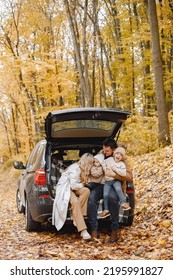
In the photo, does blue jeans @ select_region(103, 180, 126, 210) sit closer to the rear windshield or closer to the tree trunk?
the rear windshield

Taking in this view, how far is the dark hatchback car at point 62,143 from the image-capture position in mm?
6664

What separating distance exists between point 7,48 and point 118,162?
18.2m

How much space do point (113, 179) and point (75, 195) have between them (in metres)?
0.67

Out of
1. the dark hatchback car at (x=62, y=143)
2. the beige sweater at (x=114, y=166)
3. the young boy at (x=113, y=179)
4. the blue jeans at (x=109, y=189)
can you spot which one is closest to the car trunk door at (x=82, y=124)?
the dark hatchback car at (x=62, y=143)

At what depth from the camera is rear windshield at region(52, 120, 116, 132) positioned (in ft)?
22.8

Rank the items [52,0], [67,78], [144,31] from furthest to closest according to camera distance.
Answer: [52,0]
[67,78]
[144,31]

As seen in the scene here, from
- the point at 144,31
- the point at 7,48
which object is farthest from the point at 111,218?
the point at 7,48

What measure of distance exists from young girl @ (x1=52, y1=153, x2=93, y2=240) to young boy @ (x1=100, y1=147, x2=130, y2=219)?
0.28m

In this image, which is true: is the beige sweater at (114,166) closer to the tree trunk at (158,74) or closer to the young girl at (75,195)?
the young girl at (75,195)

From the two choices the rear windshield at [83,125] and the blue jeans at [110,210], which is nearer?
the blue jeans at [110,210]

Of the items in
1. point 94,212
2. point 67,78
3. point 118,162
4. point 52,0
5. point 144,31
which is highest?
point 52,0

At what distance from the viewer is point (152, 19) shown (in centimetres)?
1208

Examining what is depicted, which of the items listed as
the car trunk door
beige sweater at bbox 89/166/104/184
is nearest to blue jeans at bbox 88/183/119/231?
beige sweater at bbox 89/166/104/184
